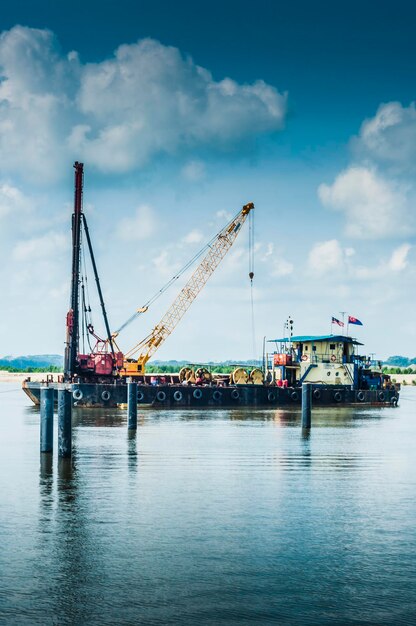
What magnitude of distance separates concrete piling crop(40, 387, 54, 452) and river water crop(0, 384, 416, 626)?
1.23m

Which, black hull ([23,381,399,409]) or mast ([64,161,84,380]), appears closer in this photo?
black hull ([23,381,399,409])

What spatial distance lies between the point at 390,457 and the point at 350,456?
2026 millimetres

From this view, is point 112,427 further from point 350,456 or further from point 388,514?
point 388,514

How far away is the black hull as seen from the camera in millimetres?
84875

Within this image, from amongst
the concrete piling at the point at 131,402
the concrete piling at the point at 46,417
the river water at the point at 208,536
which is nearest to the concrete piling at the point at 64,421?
the concrete piling at the point at 46,417

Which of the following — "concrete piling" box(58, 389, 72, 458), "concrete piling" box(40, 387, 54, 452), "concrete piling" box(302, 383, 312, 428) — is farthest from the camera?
"concrete piling" box(302, 383, 312, 428)

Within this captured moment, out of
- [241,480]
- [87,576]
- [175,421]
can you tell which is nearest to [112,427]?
[175,421]

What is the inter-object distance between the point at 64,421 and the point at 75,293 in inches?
2145

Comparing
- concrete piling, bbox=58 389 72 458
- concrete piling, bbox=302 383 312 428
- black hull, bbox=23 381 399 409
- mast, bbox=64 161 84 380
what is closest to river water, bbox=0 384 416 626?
concrete piling, bbox=58 389 72 458

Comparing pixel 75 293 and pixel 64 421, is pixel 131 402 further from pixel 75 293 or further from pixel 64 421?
pixel 75 293

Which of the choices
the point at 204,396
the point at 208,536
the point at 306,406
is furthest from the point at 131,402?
the point at 204,396

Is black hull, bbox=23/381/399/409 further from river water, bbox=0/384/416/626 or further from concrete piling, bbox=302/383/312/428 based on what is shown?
river water, bbox=0/384/416/626

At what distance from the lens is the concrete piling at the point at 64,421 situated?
34594 mm

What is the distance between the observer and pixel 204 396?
89750 mm
